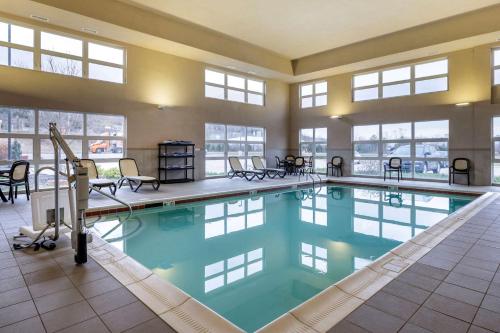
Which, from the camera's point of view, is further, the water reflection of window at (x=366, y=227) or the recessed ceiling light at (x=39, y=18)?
the recessed ceiling light at (x=39, y=18)

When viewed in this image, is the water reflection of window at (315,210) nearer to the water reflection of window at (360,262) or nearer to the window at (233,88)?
the water reflection of window at (360,262)

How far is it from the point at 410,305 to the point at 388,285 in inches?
11.7

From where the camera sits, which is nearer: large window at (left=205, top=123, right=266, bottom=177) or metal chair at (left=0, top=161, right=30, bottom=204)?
metal chair at (left=0, top=161, right=30, bottom=204)

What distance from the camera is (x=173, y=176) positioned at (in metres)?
9.31

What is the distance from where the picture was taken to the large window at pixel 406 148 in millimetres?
9234

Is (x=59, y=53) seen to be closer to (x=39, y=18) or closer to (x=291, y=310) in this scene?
(x=39, y=18)

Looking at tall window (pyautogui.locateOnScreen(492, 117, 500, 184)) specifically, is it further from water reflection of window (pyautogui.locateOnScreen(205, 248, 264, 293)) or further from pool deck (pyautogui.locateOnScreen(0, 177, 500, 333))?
water reflection of window (pyautogui.locateOnScreen(205, 248, 264, 293))

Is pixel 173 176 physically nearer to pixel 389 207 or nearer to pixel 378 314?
pixel 389 207

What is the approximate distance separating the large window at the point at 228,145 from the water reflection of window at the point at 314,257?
6.76 meters

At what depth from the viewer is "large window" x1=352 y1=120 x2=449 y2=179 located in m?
9.23

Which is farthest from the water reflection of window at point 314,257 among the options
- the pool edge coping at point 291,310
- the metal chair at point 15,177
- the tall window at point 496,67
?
the tall window at point 496,67

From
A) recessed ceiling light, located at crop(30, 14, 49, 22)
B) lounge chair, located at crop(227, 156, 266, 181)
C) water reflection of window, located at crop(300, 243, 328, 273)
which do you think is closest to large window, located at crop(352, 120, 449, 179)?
lounge chair, located at crop(227, 156, 266, 181)

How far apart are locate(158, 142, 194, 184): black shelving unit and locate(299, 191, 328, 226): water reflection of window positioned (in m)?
4.11

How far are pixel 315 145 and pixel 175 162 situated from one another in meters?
5.67
